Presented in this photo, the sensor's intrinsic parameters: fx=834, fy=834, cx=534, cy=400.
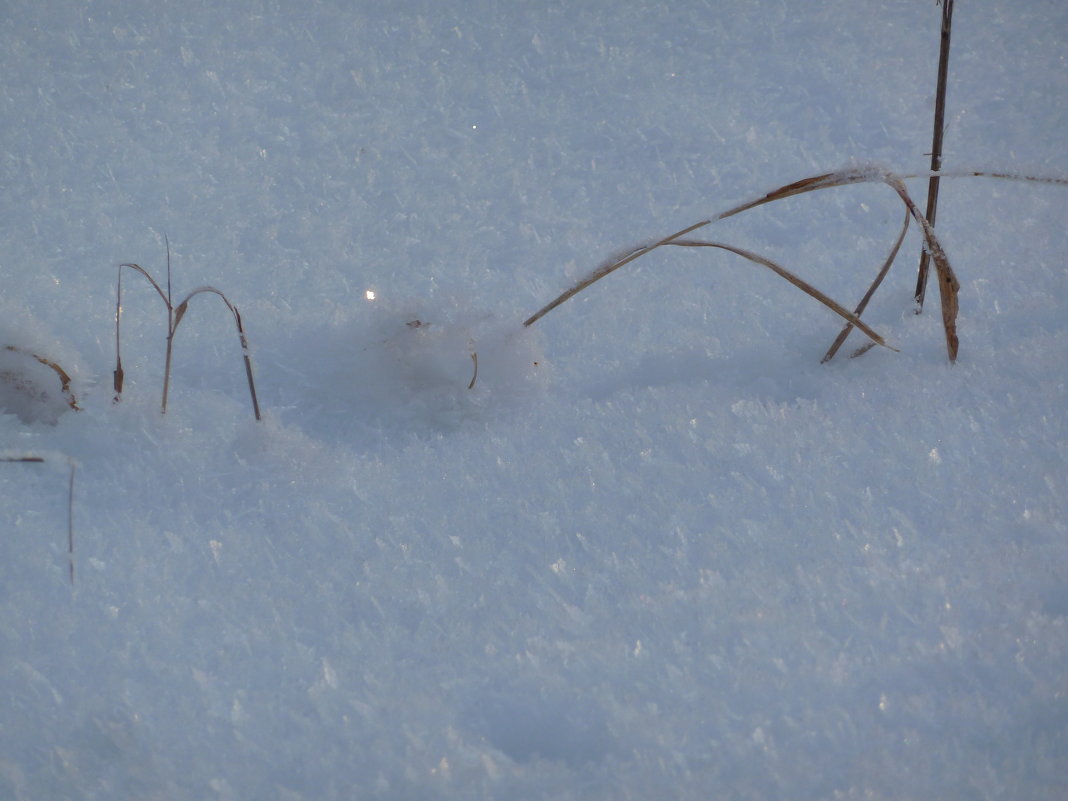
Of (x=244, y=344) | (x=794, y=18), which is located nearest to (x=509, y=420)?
(x=244, y=344)

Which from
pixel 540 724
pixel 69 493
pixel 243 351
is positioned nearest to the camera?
pixel 540 724

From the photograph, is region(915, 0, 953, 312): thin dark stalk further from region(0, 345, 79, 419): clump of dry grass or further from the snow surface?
region(0, 345, 79, 419): clump of dry grass

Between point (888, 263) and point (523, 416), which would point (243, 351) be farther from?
point (888, 263)

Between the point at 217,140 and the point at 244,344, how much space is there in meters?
0.35

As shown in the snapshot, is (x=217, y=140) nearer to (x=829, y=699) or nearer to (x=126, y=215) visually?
(x=126, y=215)

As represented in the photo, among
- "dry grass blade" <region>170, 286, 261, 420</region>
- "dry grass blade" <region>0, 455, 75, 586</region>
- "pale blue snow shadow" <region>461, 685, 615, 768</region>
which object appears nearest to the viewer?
"pale blue snow shadow" <region>461, 685, 615, 768</region>

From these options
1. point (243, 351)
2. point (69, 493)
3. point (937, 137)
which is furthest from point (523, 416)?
point (937, 137)

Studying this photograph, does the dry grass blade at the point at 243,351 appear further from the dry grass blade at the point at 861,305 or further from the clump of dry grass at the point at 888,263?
the dry grass blade at the point at 861,305

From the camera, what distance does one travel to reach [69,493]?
0.67 metres

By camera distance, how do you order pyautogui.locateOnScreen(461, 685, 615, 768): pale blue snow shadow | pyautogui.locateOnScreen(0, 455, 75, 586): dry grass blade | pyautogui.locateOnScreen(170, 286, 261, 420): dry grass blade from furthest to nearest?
pyautogui.locateOnScreen(170, 286, 261, 420): dry grass blade → pyautogui.locateOnScreen(0, 455, 75, 586): dry grass blade → pyautogui.locateOnScreen(461, 685, 615, 768): pale blue snow shadow

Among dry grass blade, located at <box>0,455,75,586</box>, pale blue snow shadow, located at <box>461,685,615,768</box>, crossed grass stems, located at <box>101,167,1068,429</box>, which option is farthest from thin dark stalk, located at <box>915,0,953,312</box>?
dry grass blade, located at <box>0,455,75,586</box>

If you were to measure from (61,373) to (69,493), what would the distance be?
0.13m

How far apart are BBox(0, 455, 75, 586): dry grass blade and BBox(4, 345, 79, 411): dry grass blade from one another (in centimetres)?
7

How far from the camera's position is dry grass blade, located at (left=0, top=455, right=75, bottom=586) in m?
0.62
